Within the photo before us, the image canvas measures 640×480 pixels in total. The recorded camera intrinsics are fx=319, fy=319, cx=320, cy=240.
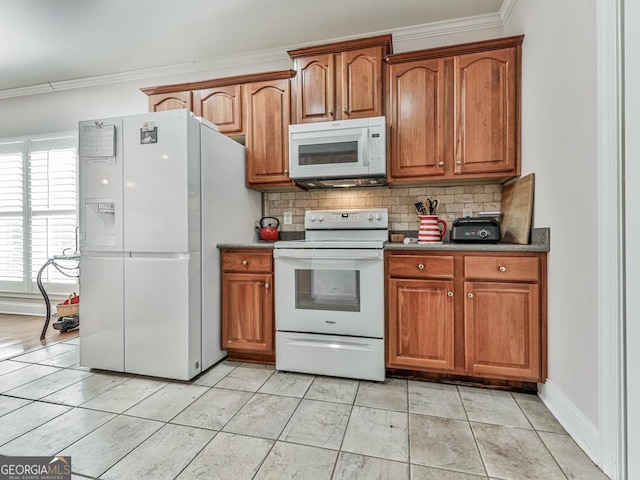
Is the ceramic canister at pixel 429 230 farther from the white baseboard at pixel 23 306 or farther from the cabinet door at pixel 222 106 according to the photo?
the white baseboard at pixel 23 306

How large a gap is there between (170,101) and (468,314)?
3.00 metres

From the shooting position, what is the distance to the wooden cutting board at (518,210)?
6.63 ft

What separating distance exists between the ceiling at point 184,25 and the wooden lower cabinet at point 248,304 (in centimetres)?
188

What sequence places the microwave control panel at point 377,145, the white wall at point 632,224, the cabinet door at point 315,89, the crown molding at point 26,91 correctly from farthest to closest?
the crown molding at point 26,91
the cabinet door at point 315,89
the microwave control panel at point 377,145
the white wall at point 632,224

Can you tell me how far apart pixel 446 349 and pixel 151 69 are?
3.86 m

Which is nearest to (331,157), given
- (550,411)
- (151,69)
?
(550,411)

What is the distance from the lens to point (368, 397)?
6.32 ft

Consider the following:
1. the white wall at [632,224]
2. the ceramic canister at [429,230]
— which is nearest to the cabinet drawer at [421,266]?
the ceramic canister at [429,230]

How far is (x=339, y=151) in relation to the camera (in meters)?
2.41

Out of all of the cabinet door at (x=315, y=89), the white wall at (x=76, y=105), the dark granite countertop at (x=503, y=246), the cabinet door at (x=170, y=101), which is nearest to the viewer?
the dark granite countertop at (x=503, y=246)

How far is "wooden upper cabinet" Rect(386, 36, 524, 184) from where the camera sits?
2223mm

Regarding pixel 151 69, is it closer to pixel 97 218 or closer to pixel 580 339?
pixel 97 218

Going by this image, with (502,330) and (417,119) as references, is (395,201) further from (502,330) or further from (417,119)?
(502,330)

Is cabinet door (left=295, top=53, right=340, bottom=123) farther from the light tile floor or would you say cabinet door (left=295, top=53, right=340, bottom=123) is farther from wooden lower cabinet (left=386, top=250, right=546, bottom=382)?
the light tile floor
